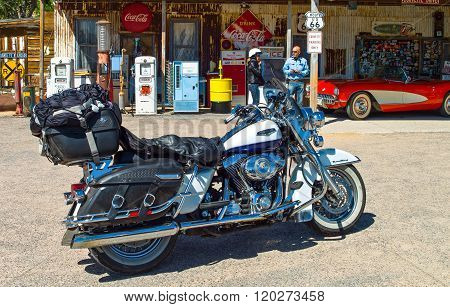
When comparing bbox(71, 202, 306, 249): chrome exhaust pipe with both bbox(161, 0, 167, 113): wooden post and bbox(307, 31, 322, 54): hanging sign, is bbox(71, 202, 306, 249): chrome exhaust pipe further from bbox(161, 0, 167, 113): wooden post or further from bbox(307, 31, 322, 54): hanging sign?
bbox(161, 0, 167, 113): wooden post

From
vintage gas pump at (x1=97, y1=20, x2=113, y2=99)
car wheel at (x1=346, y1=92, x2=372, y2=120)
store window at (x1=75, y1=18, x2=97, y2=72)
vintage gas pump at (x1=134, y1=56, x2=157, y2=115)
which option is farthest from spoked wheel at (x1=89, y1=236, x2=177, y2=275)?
store window at (x1=75, y1=18, x2=97, y2=72)

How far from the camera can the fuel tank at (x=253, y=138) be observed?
5.21 metres

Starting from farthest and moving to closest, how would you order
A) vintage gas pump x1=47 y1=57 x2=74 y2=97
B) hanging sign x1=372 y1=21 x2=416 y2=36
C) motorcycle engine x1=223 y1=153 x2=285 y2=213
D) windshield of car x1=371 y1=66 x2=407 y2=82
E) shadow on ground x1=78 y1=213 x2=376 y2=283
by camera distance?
hanging sign x1=372 y1=21 x2=416 y2=36
vintage gas pump x1=47 y1=57 x2=74 y2=97
windshield of car x1=371 y1=66 x2=407 y2=82
motorcycle engine x1=223 y1=153 x2=285 y2=213
shadow on ground x1=78 y1=213 x2=376 y2=283

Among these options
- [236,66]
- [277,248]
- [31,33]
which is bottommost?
[277,248]

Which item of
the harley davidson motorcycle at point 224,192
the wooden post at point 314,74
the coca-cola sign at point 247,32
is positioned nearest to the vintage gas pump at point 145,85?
the coca-cola sign at point 247,32

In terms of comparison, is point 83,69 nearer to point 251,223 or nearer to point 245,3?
point 245,3

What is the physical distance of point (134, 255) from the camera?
4867 mm

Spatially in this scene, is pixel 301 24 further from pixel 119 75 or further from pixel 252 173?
pixel 252 173

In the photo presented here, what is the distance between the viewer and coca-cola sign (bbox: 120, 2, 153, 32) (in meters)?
18.1

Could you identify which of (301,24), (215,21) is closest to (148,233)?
(215,21)

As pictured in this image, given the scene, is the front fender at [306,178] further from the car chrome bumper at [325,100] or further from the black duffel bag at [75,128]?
the car chrome bumper at [325,100]

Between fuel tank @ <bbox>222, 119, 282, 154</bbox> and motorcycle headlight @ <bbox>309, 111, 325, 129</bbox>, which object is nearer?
fuel tank @ <bbox>222, 119, 282, 154</bbox>

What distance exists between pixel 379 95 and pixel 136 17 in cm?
760

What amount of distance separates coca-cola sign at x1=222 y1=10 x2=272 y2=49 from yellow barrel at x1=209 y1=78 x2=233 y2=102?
2619 millimetres
